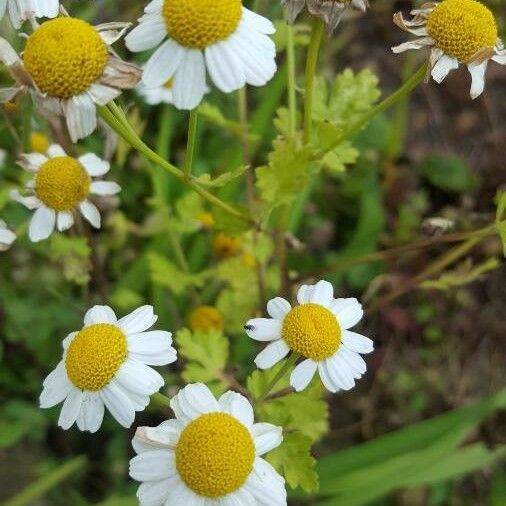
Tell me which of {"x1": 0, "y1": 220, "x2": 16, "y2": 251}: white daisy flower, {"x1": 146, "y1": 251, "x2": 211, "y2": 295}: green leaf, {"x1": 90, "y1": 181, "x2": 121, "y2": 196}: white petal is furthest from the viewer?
{"x1": 146, "y1": 251, "x2": 211, "y2": 295}: green leaf

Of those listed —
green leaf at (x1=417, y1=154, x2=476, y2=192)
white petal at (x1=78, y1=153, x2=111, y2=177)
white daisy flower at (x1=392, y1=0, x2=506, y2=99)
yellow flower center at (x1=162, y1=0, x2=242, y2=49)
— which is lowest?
green leaf at (x1=417, y1=154, x2=476, y2=192)

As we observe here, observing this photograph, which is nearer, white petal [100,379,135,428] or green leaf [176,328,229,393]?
white petal [100,379,135,428]

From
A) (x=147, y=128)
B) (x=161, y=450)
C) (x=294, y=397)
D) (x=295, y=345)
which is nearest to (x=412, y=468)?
(x=294, y=397)

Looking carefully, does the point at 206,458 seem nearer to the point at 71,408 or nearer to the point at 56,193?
the point at 71,408

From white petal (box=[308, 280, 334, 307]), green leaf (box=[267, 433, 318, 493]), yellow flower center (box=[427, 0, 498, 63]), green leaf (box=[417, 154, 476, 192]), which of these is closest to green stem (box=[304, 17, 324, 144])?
yellow flower center (box=[427, 0, 498, 63])

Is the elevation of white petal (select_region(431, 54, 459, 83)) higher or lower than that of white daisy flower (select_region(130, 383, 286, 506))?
higher

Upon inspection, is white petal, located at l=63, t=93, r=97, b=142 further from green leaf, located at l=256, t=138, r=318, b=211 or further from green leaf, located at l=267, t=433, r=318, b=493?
green leaf, located at l=267, t=433, r=318, b=493
